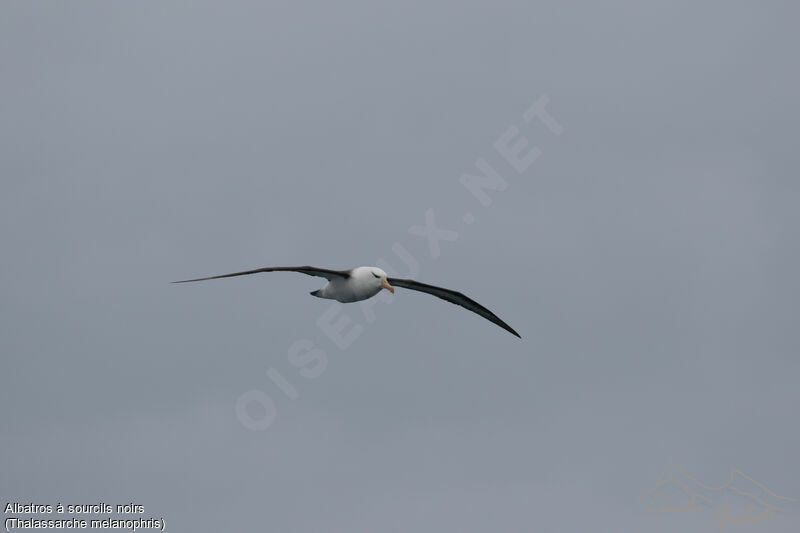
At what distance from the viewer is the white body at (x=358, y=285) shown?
2908 centimetres

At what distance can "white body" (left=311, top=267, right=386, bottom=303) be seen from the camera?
95.4ft

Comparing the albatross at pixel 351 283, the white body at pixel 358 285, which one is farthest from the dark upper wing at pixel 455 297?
the white body at pixel 358 285

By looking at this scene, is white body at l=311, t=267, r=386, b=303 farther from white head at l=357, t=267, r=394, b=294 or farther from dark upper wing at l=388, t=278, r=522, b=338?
dark upper wing at l=388, t=278, r=522, b=338

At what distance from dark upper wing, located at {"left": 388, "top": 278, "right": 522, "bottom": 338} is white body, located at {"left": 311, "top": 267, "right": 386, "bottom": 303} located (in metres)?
1.83

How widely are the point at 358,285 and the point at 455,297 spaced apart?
468cm

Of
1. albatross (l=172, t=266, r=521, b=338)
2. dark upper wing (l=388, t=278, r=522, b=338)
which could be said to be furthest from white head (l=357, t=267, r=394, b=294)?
dark upper wing (l=388, t=278, r=522, b=338)

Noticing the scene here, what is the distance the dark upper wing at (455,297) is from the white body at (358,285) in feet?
5.99

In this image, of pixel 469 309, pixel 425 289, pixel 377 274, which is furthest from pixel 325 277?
pixel 469 309

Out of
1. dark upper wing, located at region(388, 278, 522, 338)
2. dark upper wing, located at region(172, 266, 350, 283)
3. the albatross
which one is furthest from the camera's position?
dark upper wing, located at region(388, 278, 522, 338)

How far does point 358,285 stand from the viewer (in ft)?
95.5

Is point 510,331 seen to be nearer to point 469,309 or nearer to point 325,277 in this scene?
point 469,309

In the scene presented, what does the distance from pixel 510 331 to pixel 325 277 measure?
670 cm

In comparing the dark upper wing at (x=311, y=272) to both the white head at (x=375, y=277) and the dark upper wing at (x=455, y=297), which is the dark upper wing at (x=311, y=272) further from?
the dark upper wing at (x=455, y=297)

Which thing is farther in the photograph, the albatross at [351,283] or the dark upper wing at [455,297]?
the dark upper wing at [455,297]
